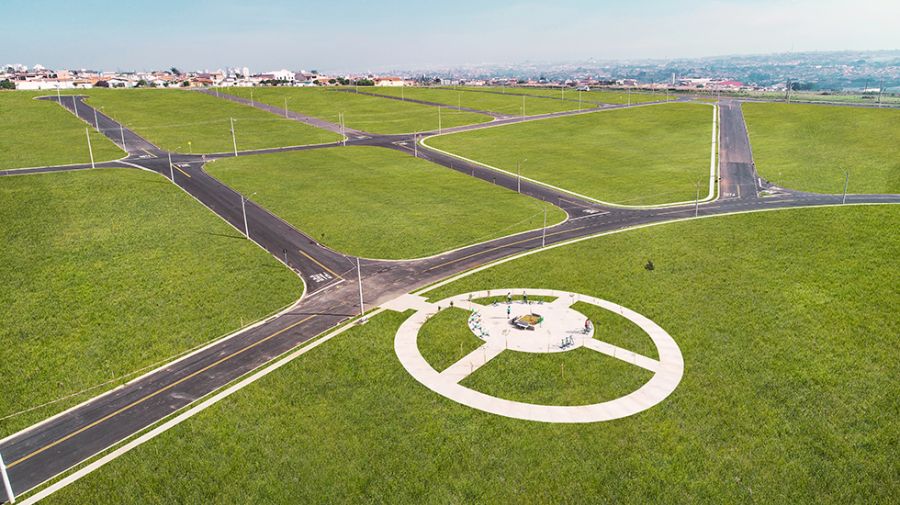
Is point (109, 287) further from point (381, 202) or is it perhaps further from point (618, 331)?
point (618, 331)

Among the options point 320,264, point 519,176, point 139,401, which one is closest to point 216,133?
point 519,176

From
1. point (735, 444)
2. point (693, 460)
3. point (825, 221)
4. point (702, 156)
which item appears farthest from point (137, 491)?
point (702, 156)

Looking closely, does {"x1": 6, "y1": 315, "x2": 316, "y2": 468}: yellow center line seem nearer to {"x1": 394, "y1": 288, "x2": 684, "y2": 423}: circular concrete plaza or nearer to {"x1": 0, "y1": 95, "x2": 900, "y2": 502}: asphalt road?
{"x1": 0, "y1": 95, "x2": 900, "y2": 502}: asphalt road

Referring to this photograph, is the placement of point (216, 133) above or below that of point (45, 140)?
above

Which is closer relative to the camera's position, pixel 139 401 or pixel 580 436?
pixel 580 436

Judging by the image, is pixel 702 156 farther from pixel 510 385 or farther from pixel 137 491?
pixel 137 491

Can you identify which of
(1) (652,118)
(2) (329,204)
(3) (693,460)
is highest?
(1) (652,118)
